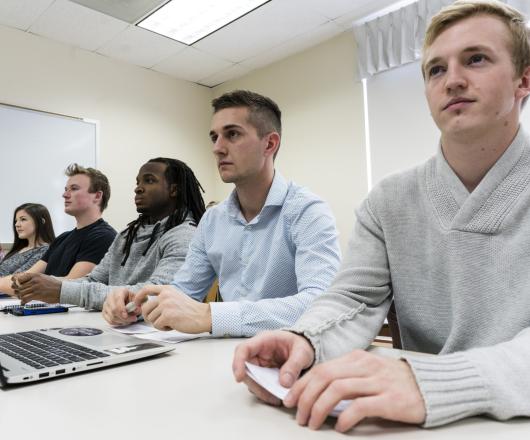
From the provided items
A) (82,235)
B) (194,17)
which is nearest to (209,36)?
(194,17)

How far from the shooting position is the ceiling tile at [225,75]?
4.18 meters

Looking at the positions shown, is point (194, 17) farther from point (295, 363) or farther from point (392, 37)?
point (295, 363)

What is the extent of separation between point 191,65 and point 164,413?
12.9 feet

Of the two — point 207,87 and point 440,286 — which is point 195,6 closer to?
point 207,87

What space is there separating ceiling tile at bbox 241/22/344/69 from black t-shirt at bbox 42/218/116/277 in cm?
212

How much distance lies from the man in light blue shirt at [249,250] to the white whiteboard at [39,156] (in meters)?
2.47

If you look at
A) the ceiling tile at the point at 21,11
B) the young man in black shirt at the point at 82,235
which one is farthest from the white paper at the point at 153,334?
the ceiling tile at the point at 21,11

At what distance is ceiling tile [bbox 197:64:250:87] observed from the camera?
4.18 metres

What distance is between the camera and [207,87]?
15.1ft

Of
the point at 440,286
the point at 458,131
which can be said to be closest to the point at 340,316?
the point at 440,286

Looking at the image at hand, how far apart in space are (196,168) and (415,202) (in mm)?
3729

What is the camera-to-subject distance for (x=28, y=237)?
3270 millimetres

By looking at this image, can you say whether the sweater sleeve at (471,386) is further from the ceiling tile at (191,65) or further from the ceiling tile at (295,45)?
the ceiling tile at (191,65)

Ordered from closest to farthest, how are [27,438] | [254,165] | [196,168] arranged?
[27,438]
[254,165]
[196,168]
